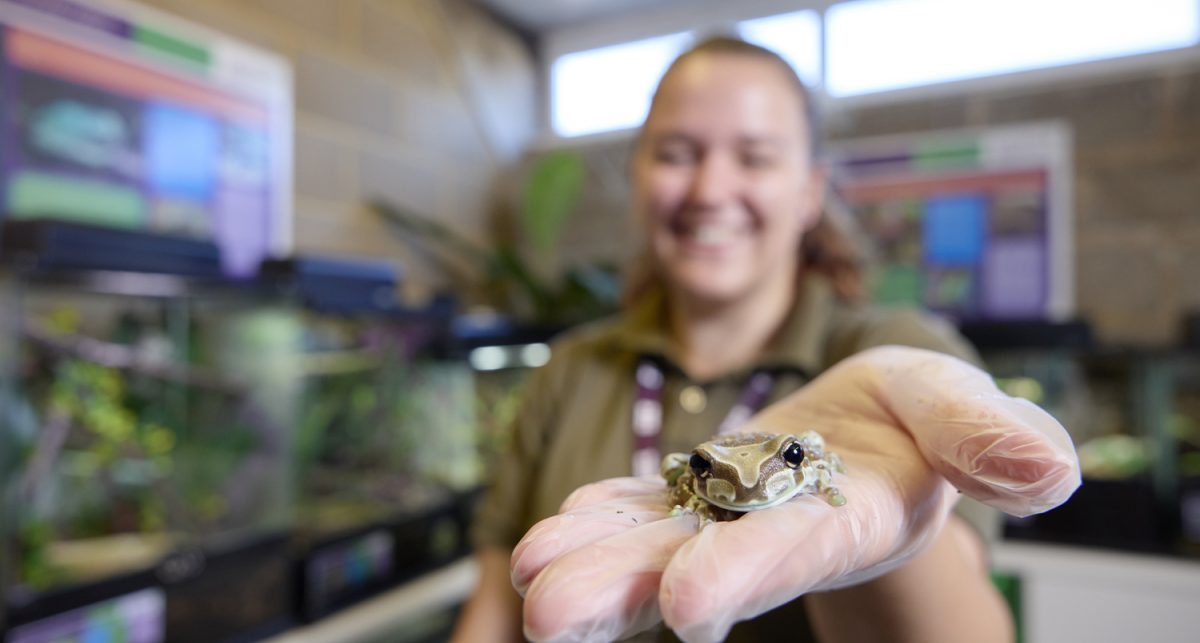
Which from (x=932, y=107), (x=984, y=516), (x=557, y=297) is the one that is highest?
(x=932, y=107)

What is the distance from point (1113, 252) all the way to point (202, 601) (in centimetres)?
285

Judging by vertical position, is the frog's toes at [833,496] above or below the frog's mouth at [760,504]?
above

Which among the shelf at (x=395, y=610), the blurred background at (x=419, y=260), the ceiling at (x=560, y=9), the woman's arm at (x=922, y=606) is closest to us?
the woman's arm at (x=922, y=606)

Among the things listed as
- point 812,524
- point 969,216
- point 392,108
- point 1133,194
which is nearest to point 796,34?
point 969,216

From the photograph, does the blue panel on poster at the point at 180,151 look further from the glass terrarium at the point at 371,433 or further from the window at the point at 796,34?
the window at the point at 796,34

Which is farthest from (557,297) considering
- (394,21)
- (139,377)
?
(139,377)

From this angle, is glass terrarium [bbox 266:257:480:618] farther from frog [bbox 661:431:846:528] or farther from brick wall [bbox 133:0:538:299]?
frog [bbox 661:431:846:528]

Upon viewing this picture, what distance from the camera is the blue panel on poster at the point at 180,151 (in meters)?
1.78

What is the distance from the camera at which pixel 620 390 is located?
3.85ft

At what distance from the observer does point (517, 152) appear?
3422 mm

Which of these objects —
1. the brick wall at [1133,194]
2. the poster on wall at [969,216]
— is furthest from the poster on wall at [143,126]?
the brick wall at [1133,194]

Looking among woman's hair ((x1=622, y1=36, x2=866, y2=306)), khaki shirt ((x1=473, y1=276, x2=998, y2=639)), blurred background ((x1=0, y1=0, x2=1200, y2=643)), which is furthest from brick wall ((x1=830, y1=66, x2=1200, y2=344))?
khaki shirt ((x1=473, y1=276, x2=998, y2=639))

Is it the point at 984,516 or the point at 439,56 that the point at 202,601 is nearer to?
the point at 984,516

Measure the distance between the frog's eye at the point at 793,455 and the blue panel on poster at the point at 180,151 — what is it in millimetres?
1788
